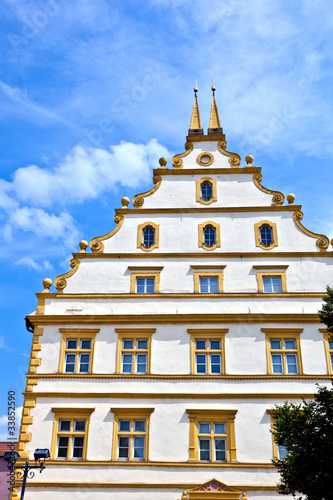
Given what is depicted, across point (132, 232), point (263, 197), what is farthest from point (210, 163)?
point (132, 232)

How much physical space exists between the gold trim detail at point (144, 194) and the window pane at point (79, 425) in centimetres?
950

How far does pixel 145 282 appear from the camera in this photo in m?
24.2

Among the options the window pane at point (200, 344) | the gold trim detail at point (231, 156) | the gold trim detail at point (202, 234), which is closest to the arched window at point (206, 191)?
the gold trim detail at point (202, 234)

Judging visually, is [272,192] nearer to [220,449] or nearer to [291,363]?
[291,363]

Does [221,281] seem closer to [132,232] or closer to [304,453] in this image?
[132,232]

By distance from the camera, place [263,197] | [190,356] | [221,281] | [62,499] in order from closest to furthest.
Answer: [62,499] < [190,356] < [221,281] < [263,197]

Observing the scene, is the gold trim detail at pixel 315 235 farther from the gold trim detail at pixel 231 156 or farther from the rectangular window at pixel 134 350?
the rectangular window at pixel 134 350

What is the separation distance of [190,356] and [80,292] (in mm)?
5331

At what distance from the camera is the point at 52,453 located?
21297 millimetres

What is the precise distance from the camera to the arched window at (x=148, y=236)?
25.1 metres

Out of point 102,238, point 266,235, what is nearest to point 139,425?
point 102,238

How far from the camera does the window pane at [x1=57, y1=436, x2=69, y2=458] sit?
70.2ft

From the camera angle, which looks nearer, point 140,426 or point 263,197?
point 140,426

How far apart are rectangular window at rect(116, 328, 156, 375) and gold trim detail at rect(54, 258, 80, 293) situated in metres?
3.13
